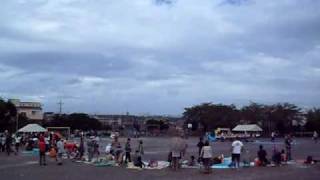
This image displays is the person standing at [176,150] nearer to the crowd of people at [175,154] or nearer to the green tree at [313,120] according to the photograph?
the crowd of people at [175,154]

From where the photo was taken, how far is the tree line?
127m

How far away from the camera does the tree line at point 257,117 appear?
127m

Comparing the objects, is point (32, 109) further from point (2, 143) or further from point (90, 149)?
point (90, 149)

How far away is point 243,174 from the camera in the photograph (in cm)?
2188

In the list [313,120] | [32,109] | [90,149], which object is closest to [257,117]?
[313,120]

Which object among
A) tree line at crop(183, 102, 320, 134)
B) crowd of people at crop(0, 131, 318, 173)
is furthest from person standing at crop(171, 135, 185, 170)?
tree line at crop(183, 102, 320, 134)

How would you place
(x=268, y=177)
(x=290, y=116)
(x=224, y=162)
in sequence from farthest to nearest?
(x=290, y=116) < (x=224, y=162) < (x=268, y=177)

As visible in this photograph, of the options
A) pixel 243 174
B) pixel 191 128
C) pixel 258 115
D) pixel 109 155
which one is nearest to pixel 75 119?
pixel 191 128

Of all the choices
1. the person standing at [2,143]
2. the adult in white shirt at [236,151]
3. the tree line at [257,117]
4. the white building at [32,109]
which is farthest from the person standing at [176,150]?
the white building at [32,109]

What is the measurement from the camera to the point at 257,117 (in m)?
131

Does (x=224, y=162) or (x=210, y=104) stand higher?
(x=210, y=104)

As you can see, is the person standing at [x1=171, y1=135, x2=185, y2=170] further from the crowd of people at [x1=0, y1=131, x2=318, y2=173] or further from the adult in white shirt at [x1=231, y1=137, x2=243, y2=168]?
the adult in white shirt at [x1=231, y1=137, x2=243, y2=168]

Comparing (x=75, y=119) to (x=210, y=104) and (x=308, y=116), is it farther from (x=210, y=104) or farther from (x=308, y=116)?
(x=308, y=116)

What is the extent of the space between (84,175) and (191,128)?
115 m
